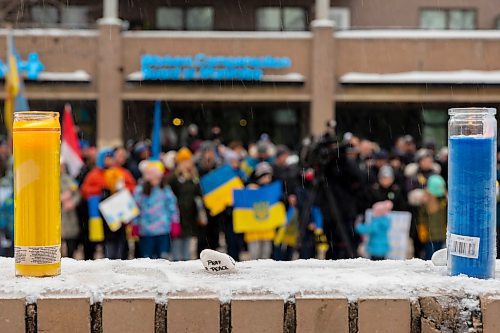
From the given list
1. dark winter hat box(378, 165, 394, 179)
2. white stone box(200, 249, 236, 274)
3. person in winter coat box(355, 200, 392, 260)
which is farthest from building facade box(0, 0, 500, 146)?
white stone box(200, 249, 236, 274)

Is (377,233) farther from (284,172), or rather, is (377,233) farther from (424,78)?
(424,78)

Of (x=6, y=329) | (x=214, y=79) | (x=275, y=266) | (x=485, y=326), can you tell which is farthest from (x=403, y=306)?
(x=214, y=79)

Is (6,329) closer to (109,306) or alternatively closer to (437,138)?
(109,306)

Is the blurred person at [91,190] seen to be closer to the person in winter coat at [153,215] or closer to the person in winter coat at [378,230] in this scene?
the person in winter coat at [153,215]

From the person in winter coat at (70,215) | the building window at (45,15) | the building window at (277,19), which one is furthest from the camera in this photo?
the building window at (277,19)

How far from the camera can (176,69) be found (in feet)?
70.1

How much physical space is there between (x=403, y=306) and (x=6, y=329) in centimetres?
90

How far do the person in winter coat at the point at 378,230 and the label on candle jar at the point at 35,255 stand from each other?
717 cm

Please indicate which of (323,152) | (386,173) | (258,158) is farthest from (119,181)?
(386,173)

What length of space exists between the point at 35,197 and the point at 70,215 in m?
7.92

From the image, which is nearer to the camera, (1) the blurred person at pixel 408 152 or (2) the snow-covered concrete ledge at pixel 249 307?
(2) the snow-covered concrete ledge at pixel 249 307

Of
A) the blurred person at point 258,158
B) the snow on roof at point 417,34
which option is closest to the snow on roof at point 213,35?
the snow on roof at point 417,34

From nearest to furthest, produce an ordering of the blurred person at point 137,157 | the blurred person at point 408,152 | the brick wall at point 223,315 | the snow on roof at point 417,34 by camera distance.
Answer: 1. the brick wall at point 223,315
2. the blurred person at point 137,157
3. the blurred person at point 408,152
4. the snow on roof at point 417,34

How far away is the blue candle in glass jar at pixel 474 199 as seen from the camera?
2.09 metres
